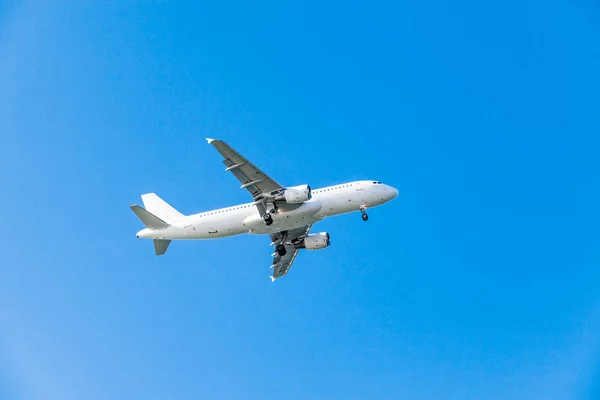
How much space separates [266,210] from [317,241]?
11.1 metres

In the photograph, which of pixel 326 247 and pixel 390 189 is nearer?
pixel 390 189

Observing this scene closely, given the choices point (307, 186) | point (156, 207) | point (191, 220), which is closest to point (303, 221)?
point (307, 186)

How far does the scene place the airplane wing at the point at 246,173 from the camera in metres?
72.7

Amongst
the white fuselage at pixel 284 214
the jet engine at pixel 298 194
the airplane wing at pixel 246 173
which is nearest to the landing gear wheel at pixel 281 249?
the white fuselage at pixel 284 214

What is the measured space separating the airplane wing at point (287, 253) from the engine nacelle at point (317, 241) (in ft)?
4.17

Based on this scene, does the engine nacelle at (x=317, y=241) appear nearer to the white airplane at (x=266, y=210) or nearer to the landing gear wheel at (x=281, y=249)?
the landing gear wheel at (x=281, y=249)

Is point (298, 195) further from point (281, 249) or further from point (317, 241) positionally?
point (281, 249)

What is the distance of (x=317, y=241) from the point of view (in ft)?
286

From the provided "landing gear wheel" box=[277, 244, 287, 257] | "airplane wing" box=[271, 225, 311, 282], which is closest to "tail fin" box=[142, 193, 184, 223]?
"airplane wing" box=[271, 225, 311, 282]

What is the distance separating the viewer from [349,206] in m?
78.8

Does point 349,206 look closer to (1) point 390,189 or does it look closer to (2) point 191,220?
(1) point 390,189

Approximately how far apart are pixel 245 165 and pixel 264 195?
4.26m

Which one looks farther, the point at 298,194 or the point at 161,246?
the point at 161,246

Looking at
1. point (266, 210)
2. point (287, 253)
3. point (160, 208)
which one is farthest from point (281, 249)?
point (160, 208)
